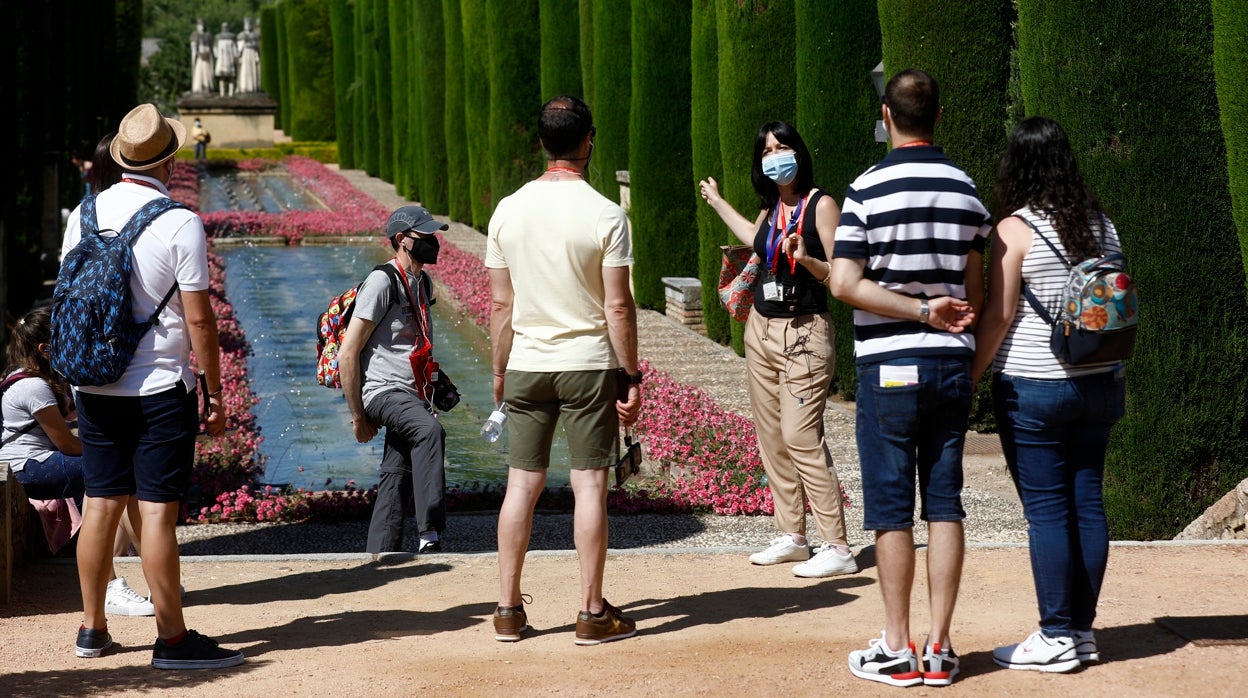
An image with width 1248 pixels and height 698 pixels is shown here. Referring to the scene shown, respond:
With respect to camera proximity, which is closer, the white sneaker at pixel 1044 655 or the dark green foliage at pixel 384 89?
the white sneaker at pixel 1044 655

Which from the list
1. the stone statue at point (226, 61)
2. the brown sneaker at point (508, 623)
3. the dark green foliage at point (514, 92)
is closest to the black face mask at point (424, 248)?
the brown sneaker at point (508, 623)

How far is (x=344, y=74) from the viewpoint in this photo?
1646 inches

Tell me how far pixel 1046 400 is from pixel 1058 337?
0.19m

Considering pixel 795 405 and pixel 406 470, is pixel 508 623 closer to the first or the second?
pixel 795 405

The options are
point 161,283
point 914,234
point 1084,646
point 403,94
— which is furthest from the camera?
point 403,94

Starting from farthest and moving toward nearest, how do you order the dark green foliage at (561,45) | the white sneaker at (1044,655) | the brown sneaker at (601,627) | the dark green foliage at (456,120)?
the dark green foliage at (456,120)
the dark green foliage at (561,45)
the brown sneaker at (601,627)
the white sneaker at (1044,655)

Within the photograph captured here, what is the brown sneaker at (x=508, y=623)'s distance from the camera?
15.2 ft

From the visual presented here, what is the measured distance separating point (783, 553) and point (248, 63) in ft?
164

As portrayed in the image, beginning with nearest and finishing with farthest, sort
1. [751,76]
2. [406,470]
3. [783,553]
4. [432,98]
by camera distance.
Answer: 1. [783,553]
2. [406,470]
3. [751,76]
4. [432,98]

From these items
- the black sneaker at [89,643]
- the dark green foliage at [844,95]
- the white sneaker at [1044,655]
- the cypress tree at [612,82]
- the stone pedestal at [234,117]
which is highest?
the stone pedestal at [234,117]

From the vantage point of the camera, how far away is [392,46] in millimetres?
31859

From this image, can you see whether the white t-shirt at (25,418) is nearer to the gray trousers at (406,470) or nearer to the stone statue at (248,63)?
the gray trousers at (406,470)

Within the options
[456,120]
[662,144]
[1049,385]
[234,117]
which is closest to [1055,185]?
[1049,385]

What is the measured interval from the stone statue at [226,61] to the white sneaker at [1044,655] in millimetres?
51328
